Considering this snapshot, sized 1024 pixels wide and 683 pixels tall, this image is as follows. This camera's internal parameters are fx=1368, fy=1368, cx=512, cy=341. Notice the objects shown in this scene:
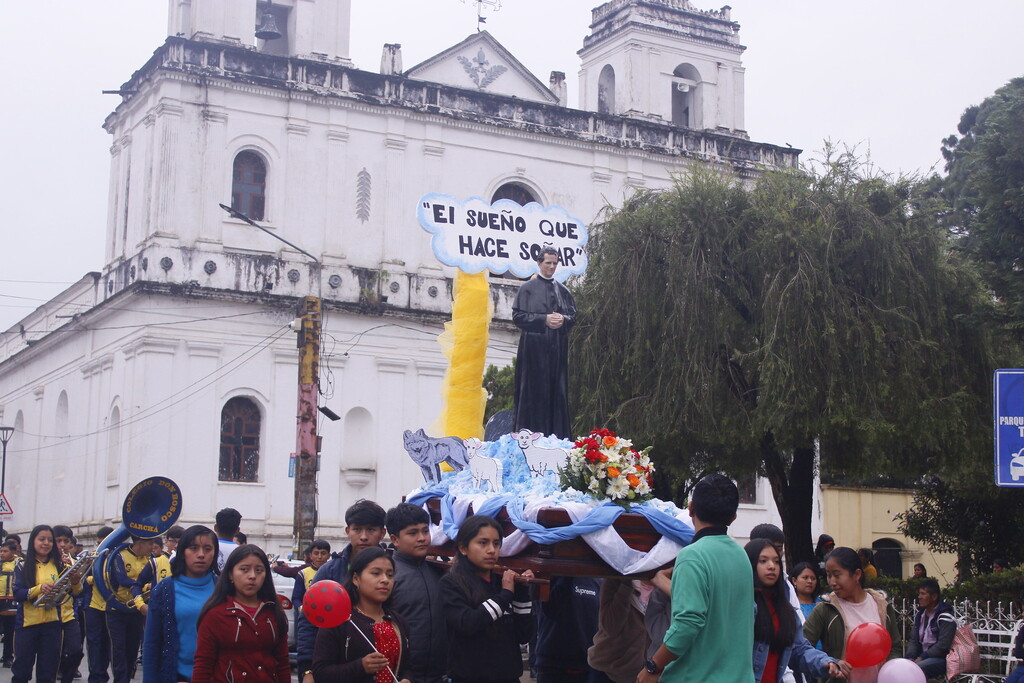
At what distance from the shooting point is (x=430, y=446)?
10.6m

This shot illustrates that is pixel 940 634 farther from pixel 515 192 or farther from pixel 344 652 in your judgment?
pixel 515 192

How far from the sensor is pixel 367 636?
6.61 m

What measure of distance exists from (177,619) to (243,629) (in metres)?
1.03

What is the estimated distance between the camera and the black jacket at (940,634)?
39.3 ft

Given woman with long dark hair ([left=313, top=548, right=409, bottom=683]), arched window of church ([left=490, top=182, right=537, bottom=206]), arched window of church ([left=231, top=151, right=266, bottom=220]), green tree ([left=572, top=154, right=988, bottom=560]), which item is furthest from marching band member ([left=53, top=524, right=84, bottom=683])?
arched window of church ([left=490, top=182, right=537, bottom=206])

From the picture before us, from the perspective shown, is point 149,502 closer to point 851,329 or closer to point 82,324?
point 851,329

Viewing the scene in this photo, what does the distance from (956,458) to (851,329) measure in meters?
2.40

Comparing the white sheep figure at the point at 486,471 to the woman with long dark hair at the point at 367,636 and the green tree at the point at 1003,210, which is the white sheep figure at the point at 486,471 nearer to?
the woman with long dark hair at the point at 367,636

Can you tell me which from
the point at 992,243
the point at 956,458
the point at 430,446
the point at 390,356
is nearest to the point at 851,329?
the point at 956,458

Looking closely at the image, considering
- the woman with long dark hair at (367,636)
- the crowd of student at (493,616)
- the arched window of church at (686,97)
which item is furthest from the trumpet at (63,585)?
the arched window of church at (686,97)

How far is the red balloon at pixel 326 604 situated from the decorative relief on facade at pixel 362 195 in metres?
28.0

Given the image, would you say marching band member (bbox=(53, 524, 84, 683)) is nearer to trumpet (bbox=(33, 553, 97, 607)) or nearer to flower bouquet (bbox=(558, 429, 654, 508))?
trumpet (bbox=(33, 553, 97, 607))

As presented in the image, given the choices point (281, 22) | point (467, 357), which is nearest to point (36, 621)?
point (467, 357)

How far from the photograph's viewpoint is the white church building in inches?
1241
